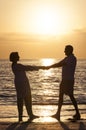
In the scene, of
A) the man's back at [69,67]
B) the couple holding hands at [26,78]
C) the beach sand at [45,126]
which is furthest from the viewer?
the man's back at [69,67]

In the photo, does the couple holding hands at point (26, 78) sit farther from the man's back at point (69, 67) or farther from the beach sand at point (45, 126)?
the beach sand at point (45, 126)

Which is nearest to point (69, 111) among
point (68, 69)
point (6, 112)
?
point (6, 112)

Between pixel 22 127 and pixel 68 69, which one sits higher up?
pixel 68 69

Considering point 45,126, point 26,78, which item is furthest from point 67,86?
point 45,126

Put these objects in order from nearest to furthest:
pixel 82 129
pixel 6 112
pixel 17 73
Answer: pixel 82 129 → pixel 17 73 → pixel 6 112

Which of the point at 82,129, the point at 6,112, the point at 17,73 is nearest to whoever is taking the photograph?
the point at 82,129

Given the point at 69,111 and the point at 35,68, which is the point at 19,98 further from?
the point at 69,111

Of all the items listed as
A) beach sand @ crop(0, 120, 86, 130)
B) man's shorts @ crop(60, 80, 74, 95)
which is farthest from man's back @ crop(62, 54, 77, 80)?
beach sand @ crop(0, 120, 86, 130)

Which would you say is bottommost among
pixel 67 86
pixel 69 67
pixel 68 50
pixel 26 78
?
pixel 67 86

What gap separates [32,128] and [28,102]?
71.6 inches

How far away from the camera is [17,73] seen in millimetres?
13430

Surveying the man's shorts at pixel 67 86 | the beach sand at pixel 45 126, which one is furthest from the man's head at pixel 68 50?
the beach sand at pixel 45 126

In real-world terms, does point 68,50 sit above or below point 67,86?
above

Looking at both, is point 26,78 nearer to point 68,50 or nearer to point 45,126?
point 68,50
